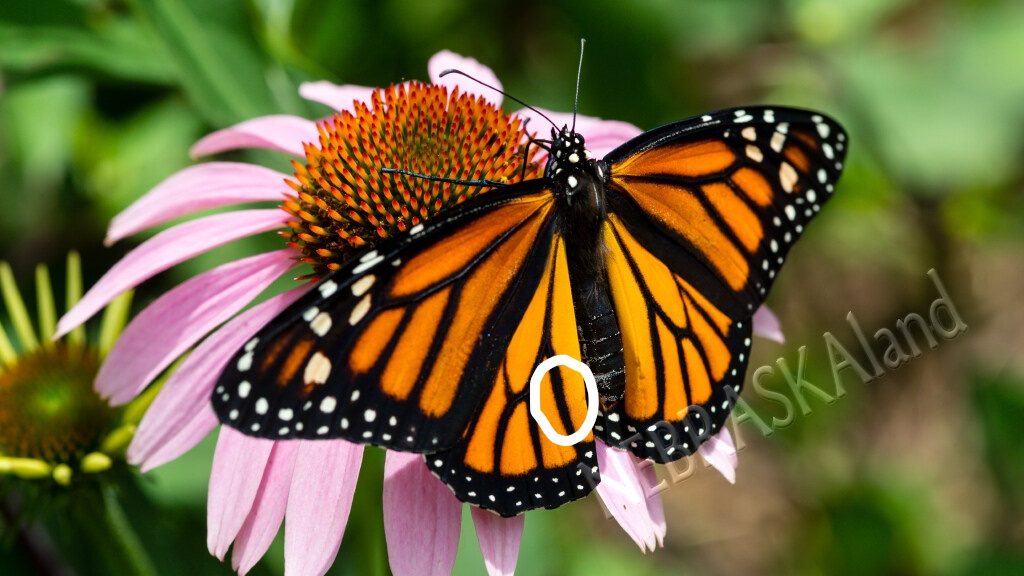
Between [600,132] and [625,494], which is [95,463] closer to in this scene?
[625,494]

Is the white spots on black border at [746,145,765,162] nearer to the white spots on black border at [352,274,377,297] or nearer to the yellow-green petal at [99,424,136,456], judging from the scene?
the white spots on black border at [352,274,377,297]

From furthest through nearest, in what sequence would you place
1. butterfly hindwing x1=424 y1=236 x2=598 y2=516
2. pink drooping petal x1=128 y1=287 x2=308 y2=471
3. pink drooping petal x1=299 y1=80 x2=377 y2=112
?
pink drooping petal x1=299 y1=80 x2=377 y2=112, pink drooping petal x1=128 y1=287 x2=308 y2=471, butterfly hindwing x1=424 y1=236 x2=598 y2=516

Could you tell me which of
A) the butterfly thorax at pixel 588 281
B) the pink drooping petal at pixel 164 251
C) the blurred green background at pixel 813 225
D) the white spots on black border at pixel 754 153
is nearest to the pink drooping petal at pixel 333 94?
the blurred green background at pixel 813 225

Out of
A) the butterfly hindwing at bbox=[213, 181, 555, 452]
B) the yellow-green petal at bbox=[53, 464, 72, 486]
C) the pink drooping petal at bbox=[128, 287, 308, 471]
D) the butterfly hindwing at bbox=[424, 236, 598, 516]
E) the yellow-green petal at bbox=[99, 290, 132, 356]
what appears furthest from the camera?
the yellow-green petal at bbox=[99, 290, 132, 356]

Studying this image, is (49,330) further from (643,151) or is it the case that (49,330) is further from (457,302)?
(643,151)

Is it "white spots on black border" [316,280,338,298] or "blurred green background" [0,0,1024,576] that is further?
"blurred green background" [0,0,1024,576]

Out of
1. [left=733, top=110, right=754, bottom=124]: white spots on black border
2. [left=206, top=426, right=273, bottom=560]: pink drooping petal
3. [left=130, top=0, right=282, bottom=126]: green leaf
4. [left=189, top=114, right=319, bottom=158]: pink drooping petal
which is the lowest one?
[left=206, top=426, right=273, bottom=560]: pink drooping petal

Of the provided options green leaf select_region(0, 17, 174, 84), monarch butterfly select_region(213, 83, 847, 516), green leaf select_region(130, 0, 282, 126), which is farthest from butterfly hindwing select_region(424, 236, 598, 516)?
green leaf select_region(0, 17, 174, 84)
